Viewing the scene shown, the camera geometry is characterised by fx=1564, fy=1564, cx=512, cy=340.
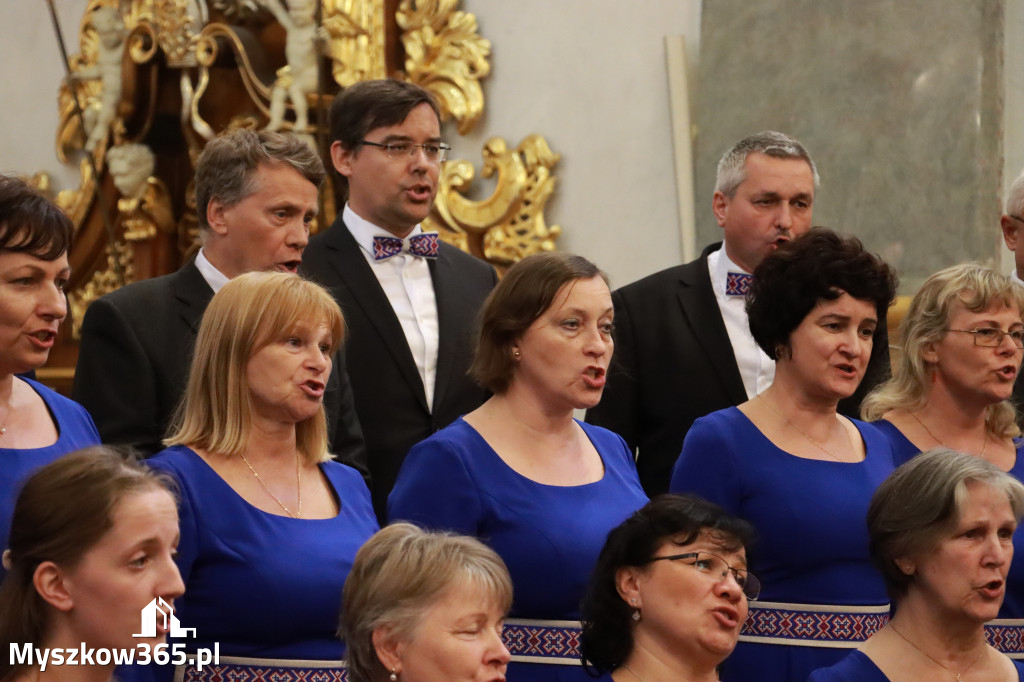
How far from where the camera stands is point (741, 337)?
171 inches

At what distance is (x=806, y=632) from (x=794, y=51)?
2.76 metres

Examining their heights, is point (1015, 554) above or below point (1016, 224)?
below

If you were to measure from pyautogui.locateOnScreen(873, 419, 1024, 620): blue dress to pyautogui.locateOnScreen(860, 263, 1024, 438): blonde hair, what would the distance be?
10 centimetres

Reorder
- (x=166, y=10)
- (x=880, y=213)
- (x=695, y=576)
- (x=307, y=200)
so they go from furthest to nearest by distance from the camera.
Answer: (x=166, y=10) → (x=880, y=213) → (x=307, y=200) → (x=695, y=576)

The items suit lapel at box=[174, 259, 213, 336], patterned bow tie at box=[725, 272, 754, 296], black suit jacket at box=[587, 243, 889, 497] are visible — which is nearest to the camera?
suit lapel at box=[174, 259, 213, 336]

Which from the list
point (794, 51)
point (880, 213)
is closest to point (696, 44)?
point (794, 51)

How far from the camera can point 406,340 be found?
4.36 m

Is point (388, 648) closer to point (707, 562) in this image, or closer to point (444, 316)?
point (707, 562)

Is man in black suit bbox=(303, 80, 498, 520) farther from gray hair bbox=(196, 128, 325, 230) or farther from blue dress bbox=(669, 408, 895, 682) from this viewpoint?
blue dress bbox=(669, 408, 895, 682)

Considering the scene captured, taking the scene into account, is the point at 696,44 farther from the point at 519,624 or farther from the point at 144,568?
the point at 144,568

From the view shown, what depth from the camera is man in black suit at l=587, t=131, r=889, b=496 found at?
4.24 meters

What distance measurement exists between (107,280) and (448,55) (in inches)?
81.2

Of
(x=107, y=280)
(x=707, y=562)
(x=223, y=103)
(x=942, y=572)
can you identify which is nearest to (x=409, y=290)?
(x=707, y=562)

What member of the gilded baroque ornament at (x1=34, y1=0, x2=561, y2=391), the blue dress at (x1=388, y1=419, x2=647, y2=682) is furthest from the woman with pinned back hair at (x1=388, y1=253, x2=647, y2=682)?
the gilded baroque ornament at (x1=34, y1=0, x2=561, y2=391)
